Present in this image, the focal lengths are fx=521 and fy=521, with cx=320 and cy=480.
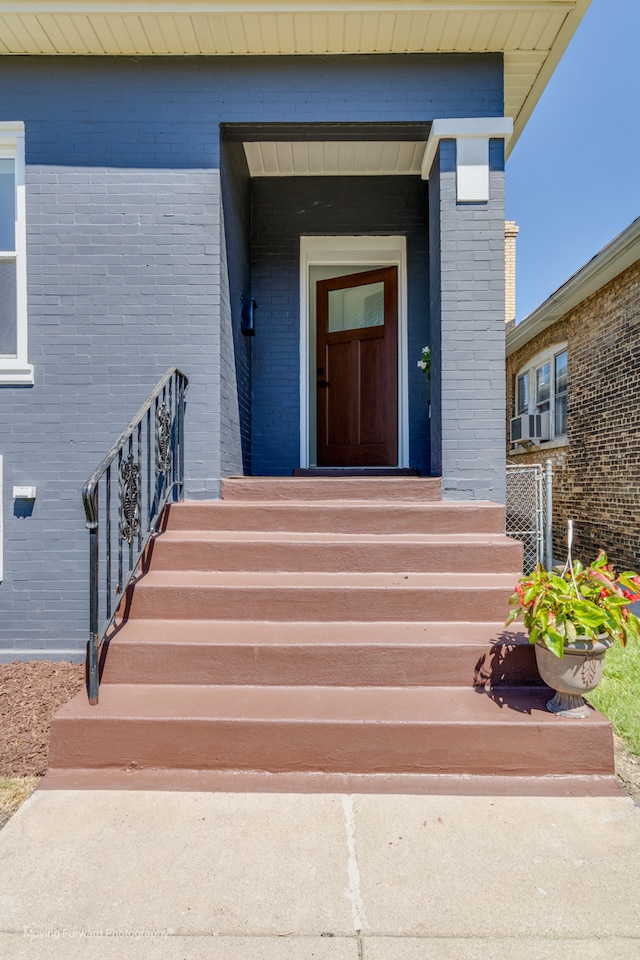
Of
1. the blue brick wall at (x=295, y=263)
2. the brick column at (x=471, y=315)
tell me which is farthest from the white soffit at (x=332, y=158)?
the brick column at (x=471, y=315)

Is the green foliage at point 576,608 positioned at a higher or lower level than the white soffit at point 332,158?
lower

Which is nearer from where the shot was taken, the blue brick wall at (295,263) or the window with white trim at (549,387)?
the blue brick wall at (295,263)

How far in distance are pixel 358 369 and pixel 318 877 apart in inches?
160

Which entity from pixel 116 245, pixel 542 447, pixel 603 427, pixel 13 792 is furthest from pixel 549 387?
pixel 13 792

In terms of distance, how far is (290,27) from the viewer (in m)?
3.16

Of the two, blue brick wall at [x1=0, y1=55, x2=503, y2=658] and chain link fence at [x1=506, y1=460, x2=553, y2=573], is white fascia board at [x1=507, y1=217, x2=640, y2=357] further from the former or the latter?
blue brick wall at [x1=0, y1=55, x2=503, y2=658]

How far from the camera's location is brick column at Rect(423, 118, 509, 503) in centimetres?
336

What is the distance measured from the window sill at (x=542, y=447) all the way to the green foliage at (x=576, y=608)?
619 centimetres

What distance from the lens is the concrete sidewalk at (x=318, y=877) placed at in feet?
4.63

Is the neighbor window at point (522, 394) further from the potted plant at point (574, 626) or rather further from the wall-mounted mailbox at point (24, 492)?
the wall-mounted mailbox at point (24, 492)

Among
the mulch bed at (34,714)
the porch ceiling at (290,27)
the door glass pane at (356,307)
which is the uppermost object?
the porch ceiling at (290,27)

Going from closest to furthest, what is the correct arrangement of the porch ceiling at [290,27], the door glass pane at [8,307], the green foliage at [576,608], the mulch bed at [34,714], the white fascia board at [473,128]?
the green foliage at [576,608]
the mulch bed at [34,714]
the porch ceiling at [290,27]
the white fascia board at [473,128]
the door glass pane at [8,307]

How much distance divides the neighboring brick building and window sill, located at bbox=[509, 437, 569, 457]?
16 mm

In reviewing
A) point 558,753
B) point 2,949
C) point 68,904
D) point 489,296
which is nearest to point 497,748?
point 558,753
